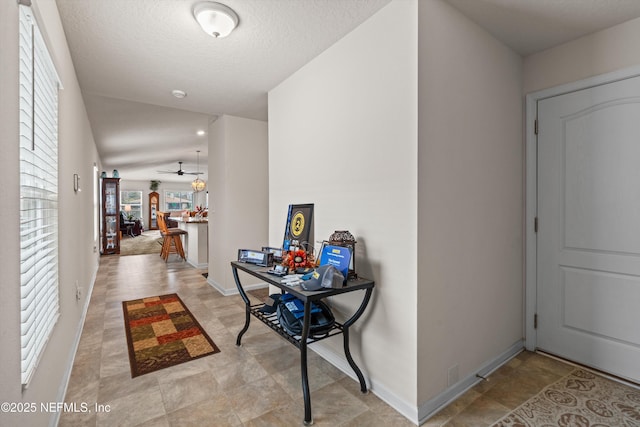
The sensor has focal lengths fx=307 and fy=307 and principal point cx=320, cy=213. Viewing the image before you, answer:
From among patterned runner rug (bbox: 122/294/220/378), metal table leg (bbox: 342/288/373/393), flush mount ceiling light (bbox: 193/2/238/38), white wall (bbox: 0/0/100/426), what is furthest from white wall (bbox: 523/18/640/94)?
patterned runner rug (bbox: 122/294/220/378)

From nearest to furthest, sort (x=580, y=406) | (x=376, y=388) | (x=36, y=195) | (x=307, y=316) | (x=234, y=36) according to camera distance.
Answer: (x=36, y=195) → (x=307, y=316) → (x=580, y=406) → (x=376, y=388) → (x=234, y=36)

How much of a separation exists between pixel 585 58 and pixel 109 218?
933 centimetres

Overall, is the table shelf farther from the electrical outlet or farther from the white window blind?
the white window blind

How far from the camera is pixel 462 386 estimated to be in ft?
6.63

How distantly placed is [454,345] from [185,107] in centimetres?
384

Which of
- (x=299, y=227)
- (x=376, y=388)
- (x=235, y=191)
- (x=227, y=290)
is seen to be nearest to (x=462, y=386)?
(x=376, y=388)

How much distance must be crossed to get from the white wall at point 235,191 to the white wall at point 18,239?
1.79 meters

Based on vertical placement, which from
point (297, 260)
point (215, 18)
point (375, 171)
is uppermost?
point (215, 18)

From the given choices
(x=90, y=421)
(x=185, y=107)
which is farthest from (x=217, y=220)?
(x=90, y=421)

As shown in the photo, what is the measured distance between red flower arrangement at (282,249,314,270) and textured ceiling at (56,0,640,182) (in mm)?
1591

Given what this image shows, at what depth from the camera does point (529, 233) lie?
8.43 feet

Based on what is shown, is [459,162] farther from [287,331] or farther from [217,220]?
[217,220]

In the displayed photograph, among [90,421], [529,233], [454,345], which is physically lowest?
[90,421]

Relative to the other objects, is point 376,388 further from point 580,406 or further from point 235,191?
point 235,191
